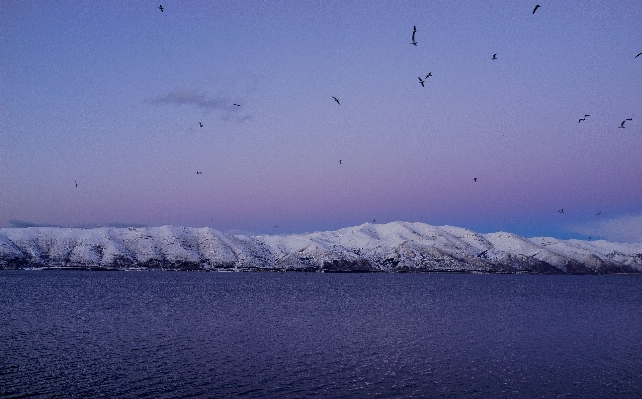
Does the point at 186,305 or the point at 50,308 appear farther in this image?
the point at 186,305

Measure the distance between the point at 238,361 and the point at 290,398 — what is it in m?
14.8

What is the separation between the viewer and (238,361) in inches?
2074

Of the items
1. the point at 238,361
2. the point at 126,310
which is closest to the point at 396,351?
the point at 238,361

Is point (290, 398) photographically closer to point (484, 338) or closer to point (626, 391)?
point (626, 391)

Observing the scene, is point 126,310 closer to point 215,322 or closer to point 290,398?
point 215,322

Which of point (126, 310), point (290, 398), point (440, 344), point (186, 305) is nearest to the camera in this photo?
point (290, 398)

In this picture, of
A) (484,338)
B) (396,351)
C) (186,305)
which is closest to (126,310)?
(186,305)

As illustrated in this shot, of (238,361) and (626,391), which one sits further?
(238,361)

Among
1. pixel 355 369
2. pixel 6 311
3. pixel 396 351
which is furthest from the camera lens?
pixel 6 311

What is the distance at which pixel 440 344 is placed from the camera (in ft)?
217

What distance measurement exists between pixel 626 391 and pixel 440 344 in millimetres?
25003

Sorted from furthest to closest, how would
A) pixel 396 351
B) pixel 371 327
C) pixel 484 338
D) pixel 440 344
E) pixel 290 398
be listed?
pixel 371 327
pixel 484 338
pixel 440 344
pixel 396 351
pixel 290 398

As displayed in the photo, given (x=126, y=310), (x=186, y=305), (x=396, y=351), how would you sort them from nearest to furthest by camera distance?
(x=396, y=351)
(x=126, y=310)
(x=186, y=305)

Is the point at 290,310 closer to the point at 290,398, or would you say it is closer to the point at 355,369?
the point at 355,369
